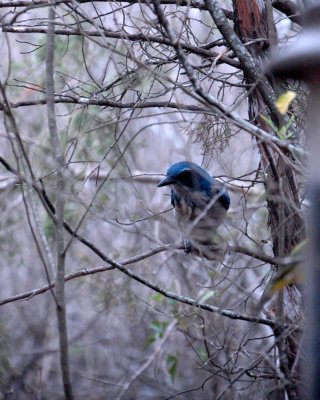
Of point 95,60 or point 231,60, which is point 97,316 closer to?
point 95,60

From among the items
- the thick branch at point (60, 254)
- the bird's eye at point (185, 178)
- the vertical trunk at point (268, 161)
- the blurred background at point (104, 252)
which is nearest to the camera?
the thick branch at point (60, 254)

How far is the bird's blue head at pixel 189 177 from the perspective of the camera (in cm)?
616

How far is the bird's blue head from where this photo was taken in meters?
6.16

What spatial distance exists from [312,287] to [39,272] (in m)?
7.38

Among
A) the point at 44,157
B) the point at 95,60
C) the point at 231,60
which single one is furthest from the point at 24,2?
the point at 95,60

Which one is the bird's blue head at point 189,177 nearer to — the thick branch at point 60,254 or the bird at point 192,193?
the bird at point 192,193

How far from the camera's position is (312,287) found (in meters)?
2.96

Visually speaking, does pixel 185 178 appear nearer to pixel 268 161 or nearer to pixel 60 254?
pixel 268 161

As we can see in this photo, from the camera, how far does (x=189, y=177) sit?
6301 mm

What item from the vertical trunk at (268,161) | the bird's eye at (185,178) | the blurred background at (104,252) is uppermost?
the blurred background at (104,252)

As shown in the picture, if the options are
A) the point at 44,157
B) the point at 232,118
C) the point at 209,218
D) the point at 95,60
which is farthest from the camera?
the point at 95,60

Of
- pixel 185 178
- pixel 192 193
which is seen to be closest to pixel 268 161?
pixel 192 193

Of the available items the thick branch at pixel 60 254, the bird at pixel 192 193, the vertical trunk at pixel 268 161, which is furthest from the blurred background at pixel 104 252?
the thick branch at pixel 60 254

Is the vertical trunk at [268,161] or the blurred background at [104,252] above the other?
the blurred background at [104,252]
